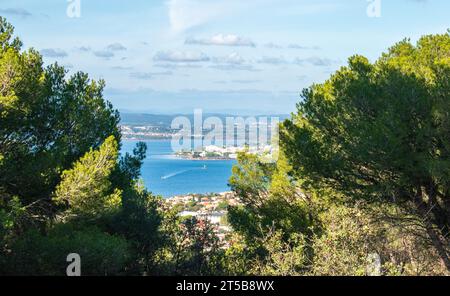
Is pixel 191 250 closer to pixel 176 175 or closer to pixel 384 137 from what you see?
pixel 384 137

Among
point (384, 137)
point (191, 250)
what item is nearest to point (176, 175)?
point (191, 250)

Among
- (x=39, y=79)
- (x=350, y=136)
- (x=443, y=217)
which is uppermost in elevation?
(x=39, y=79)

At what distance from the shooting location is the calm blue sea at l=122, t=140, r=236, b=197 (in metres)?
42.5

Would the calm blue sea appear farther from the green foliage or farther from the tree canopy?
the tree canopy

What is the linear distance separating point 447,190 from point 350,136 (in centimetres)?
203

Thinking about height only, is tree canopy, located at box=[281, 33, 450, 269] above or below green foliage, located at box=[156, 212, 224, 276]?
above

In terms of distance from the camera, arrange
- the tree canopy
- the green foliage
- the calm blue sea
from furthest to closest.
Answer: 1. the calm blue sea
2. the green foliage
3. the tree canopy

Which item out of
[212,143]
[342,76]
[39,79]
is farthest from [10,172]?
[212,143]

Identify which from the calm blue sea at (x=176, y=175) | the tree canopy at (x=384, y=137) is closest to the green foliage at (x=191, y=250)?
the tree canopy at (x=384, y=137)

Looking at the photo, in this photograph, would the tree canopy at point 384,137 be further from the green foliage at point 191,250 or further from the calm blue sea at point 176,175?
the calm blue sea at point 176,175

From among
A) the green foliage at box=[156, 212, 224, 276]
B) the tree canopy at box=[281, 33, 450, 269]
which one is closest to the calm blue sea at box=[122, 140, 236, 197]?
the green foliage at box=[156, 212, 224, 276]
